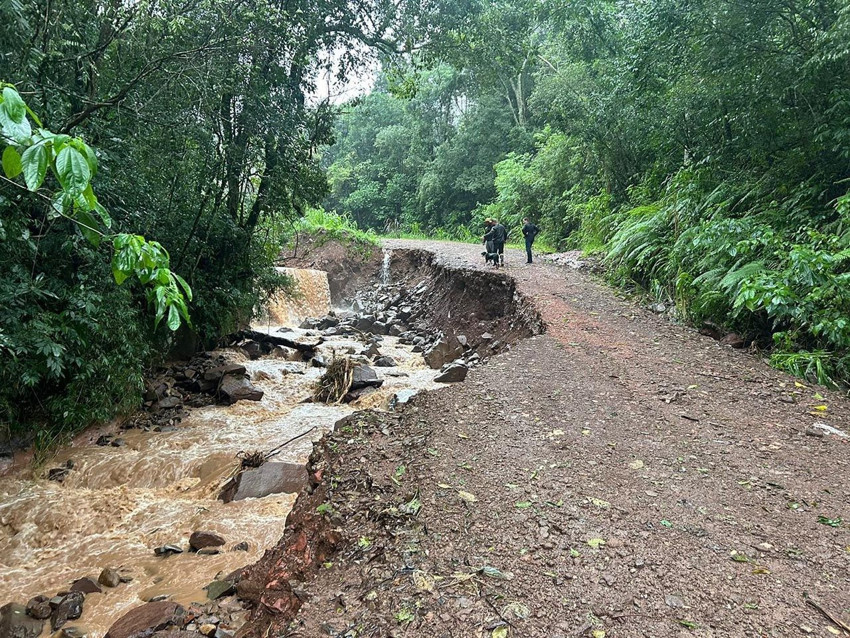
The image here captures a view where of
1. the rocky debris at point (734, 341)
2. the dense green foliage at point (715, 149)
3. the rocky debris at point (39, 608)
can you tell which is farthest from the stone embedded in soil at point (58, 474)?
the rocky debris at point (734, 341)

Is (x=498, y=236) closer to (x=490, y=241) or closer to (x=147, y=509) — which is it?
(x=490, y=241)

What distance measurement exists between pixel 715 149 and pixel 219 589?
11.2 m

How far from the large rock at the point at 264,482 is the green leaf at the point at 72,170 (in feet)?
14.8

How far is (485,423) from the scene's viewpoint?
4.89m

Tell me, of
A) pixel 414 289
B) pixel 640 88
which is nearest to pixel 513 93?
pixel 414 289

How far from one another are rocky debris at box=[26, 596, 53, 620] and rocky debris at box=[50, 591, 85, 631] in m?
0.03

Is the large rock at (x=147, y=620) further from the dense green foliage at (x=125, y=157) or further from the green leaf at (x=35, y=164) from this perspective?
the green leaf at (x=35, y=164)

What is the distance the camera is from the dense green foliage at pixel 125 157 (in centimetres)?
486

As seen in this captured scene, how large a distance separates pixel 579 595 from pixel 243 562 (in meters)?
3.12

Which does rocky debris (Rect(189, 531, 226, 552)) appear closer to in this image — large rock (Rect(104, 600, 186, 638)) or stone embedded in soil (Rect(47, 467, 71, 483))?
large rock (Rect(104, 600, 186, 638))

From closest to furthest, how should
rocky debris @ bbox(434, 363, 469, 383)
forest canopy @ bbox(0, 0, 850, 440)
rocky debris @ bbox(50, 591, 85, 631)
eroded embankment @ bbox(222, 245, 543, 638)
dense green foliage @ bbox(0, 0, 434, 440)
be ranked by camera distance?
1. eroded embankment @ bbox(222, 245, 543, 638)
2. rocky debris @ bbox(50, 591, 85, 631)
3. dense green foliage @ bbox(0, 0, 434, 440)
4. forest canopy @ bbox(0, 0, 850, 440)
5. rocky debris @ bbox(434, 363, 469, 383)

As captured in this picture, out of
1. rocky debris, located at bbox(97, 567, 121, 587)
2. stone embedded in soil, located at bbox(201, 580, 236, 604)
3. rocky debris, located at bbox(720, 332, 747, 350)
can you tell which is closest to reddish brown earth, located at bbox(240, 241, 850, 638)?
stone embedded in soil, located at bbox(201, 580, 236, 604)

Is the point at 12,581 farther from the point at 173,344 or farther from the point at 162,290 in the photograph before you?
the point at 173,344

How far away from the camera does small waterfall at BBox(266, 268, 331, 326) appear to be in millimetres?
17109
